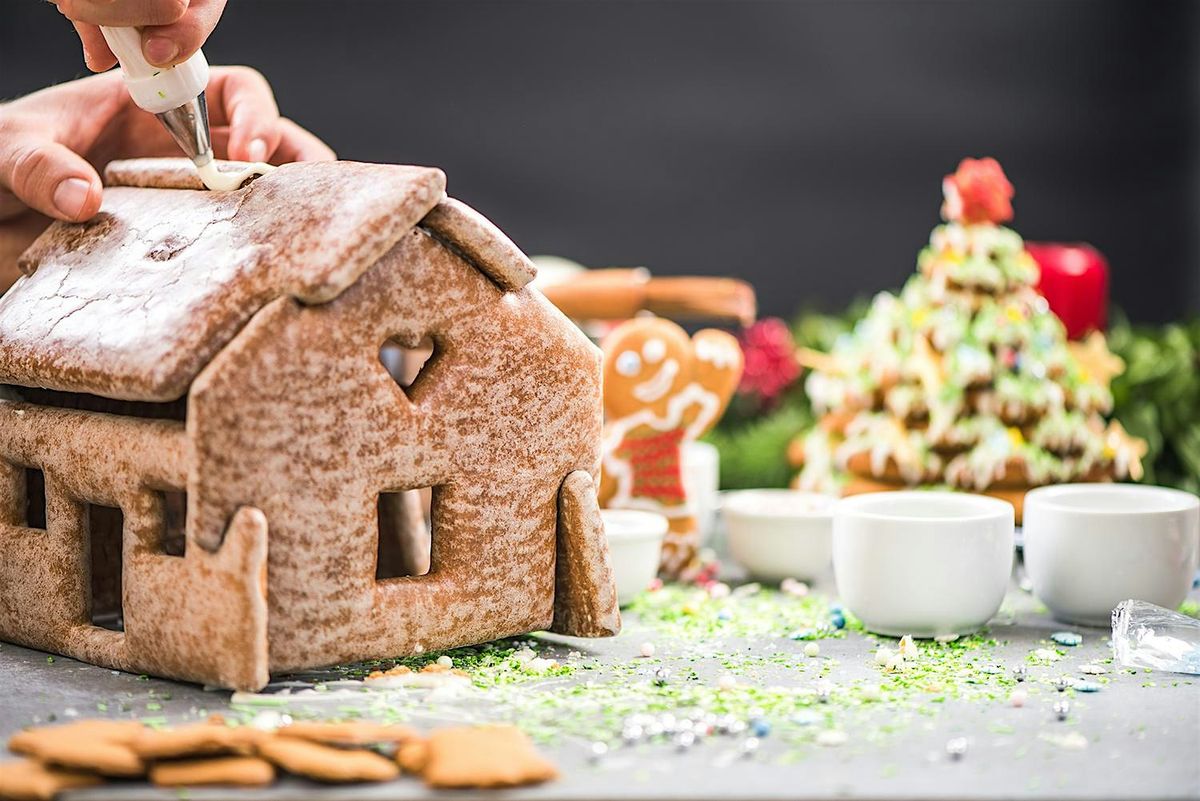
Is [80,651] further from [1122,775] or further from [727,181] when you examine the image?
[727,181]

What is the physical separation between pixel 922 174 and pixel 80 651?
2.95 meters

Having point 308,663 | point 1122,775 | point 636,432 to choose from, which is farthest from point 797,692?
point 636,432

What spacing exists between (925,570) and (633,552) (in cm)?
32

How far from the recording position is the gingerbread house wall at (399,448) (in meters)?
1.18

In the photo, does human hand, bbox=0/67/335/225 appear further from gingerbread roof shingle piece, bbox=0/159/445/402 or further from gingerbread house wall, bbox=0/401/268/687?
gingerbread house wall, bbox=0/401/268/687

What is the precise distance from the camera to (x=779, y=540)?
1746 mm

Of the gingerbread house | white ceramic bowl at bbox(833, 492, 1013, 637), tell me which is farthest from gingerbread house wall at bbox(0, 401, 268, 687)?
white ceramic bowl at bbox(833, 492, 1013, 637)

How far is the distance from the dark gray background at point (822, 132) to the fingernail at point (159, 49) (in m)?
2.38

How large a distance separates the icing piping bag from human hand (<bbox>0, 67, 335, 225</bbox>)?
0.47ft

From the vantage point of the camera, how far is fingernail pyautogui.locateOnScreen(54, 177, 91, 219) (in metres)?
1.44

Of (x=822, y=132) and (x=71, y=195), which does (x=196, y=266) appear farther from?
(x=822, y=132)

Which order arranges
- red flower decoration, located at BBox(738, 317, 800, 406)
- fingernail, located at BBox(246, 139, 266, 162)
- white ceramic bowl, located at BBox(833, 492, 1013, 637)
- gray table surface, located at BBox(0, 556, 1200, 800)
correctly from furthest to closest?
red flower decoration, located at BBox(738, 317, 800, 406) → fingernail, located at BBox(246, 139, 266, 162) → white ceramic bowl, located at BBox(833, 492, 1013, 637) → gray table surface, located at BBox(0, 556, 1200, 800)

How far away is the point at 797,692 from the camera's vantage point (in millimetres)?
1246

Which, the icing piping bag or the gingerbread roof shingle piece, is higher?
the icing piping bag
